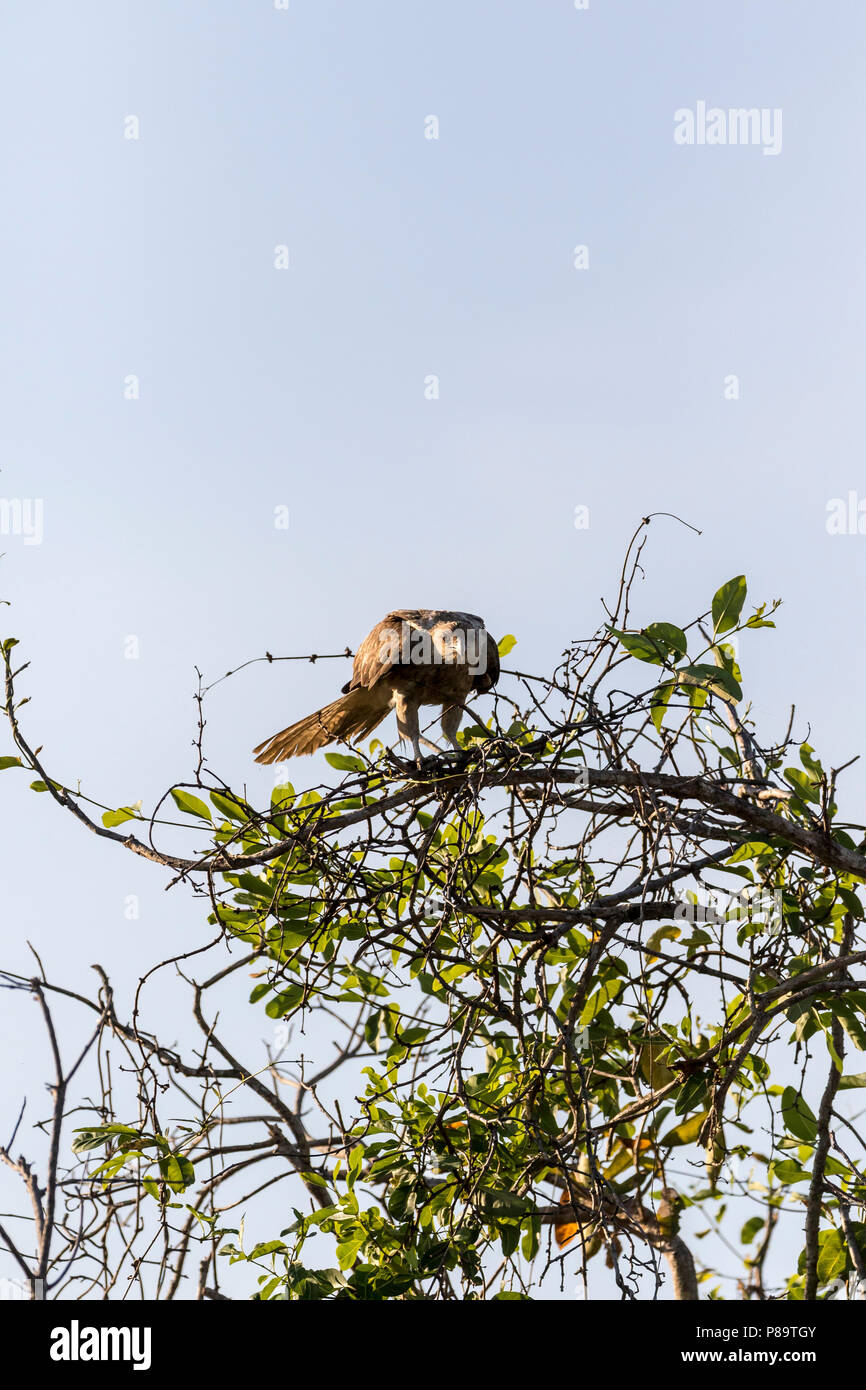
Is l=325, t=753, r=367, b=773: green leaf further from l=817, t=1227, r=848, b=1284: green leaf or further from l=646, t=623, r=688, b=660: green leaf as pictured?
l=817, t=1227, r=848, b=1284: green leaf

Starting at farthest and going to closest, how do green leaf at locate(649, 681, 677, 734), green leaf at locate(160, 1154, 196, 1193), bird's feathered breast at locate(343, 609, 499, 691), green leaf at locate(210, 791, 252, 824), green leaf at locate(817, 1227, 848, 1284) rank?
bird's feathered breast at locate(343, 609, 499, 691) → green leaf at locate(817, 1227, 848, 1284) → green leaf at locate(210, 791, 252, 824) → green leaf at locate(649, 681, 677, 734) → green leaf at locate(160, 1154, 196, 1193)

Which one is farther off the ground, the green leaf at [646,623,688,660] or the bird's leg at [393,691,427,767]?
the bird's leg at [393,691,427,767]

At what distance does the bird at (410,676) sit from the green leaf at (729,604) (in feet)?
4.14

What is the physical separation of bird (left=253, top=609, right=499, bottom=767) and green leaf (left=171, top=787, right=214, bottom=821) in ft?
3.71

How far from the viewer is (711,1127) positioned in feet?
9.31

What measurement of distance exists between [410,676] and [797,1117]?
2.05 metres

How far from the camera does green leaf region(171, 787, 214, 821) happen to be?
10.6 feet

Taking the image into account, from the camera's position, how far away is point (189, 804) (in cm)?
323

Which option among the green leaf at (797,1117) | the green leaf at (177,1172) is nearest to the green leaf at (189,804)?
the green leaf at (177,1172)

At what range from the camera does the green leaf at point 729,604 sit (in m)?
3.24

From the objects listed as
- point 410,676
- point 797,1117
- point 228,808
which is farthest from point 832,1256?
point 410,676

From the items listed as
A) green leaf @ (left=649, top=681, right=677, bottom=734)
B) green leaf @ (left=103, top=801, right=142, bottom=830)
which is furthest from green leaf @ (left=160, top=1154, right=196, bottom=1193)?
green leaf @ (left=649, top=681, right=677, bottom=734)
